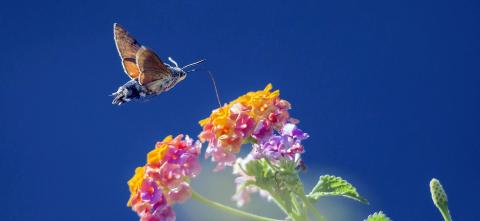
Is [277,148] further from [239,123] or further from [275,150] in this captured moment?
[239,123]

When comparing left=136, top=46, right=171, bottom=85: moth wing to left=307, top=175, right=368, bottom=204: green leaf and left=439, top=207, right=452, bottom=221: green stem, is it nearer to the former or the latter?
left=307, top=175, right=368, bottom=204: green leaf

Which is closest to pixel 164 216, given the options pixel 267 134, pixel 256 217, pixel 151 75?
pixel 256 217

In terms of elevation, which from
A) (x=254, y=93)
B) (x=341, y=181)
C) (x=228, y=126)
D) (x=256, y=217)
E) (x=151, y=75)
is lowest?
(x=256, y=217)

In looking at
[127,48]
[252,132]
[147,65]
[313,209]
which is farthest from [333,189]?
[127,48]

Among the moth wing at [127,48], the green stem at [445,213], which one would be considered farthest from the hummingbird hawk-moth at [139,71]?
the green stem at [445,213]

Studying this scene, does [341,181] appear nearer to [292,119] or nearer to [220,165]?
[292,119]

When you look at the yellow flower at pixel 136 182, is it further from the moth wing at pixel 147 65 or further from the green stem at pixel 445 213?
the green stem at pixel 445 213
